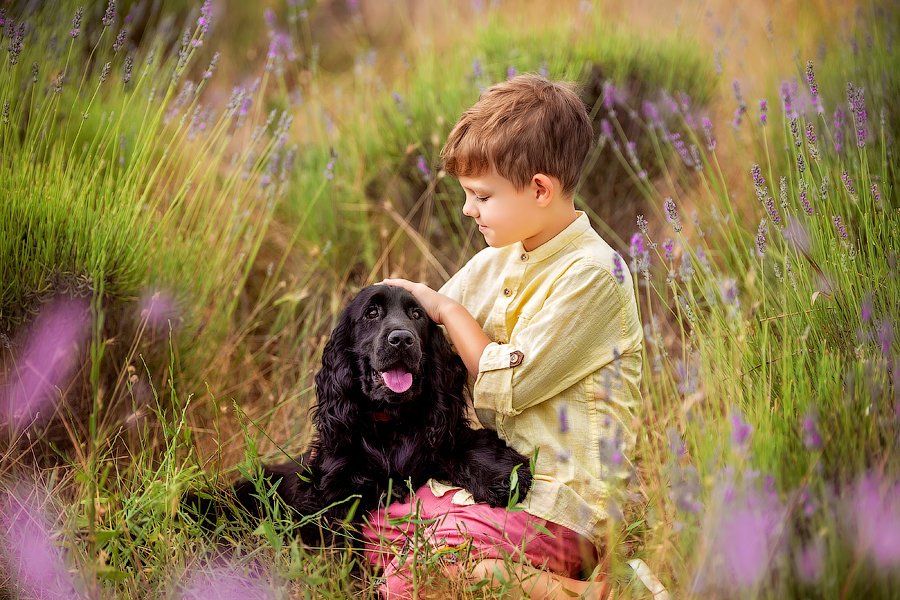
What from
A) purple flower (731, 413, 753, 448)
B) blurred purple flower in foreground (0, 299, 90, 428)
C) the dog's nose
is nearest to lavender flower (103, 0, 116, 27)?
blurred purple flower in foreground (0, 299, 90, 428)

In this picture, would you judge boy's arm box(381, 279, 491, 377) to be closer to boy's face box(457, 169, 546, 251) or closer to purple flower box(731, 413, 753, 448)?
boy's face box(457, 169, 546, 251)

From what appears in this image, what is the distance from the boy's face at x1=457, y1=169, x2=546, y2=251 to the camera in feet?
7.12

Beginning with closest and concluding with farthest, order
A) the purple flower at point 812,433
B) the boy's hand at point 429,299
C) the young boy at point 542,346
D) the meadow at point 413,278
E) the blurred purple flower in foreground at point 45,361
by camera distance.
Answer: the purple flower at point 812,433
the meadow at point 413,278
the young boy at point 542,346
the boy's hand at point 429,299
the blurred purple flower in foreground at point 45,361

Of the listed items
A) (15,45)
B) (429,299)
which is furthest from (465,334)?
(15,45)

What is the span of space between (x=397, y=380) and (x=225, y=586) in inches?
28.1

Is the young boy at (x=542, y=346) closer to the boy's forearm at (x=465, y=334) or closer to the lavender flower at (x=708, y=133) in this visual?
the boy's forearm at (x=465, y=334)

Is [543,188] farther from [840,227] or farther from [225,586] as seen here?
[225,586]

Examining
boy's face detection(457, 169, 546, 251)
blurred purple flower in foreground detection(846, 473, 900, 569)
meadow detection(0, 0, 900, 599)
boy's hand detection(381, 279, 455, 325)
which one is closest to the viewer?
blurred purple flower in foreground detection(846, 473, 900, 569)

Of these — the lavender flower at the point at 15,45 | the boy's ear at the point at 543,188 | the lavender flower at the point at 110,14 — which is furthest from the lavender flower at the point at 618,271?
the lavender flower at the point at 15,45

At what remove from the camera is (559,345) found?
2.07 m

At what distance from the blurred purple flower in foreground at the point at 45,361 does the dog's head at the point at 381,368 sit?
935 millimetres

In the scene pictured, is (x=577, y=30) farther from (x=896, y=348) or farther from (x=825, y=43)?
(x=896, y=348)

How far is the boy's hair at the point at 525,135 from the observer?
83.9 inches

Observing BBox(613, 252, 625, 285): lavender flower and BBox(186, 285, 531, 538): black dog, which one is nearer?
BBox(613, 252, 625, 285): lavender flower
